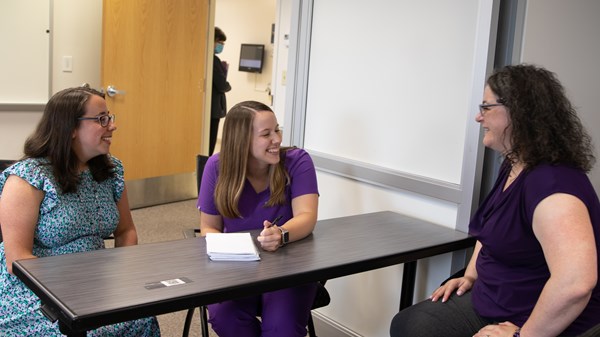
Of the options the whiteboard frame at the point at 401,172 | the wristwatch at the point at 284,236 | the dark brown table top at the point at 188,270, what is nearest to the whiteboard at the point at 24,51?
the whiteboard frame at the point at 401,172

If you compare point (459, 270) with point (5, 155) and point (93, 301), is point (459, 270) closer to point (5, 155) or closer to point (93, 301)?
point (93, 301)

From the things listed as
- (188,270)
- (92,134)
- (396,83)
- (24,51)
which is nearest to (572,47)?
(396,83)

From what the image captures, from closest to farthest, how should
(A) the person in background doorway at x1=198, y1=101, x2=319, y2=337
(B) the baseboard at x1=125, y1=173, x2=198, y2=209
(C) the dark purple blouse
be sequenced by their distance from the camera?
1. (C) the dark purple blouse
2. (A) the person in background doorway at x1=198, y1=101, x2=319, y2=337
3. (B) the baseboard at x1=125, y1=173, x2=198, y2=209

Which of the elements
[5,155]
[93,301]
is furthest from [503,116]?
[5,155]

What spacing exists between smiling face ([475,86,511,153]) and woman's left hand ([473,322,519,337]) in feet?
1.72

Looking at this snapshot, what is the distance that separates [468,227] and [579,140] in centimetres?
68

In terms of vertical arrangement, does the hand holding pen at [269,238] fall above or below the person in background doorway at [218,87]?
below

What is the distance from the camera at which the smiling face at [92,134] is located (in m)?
2.12

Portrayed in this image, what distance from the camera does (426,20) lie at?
8.61 feet

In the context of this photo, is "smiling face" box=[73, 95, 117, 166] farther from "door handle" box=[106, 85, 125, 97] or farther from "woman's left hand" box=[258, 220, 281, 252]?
"door handle" box=[106, 85, 125, 97]

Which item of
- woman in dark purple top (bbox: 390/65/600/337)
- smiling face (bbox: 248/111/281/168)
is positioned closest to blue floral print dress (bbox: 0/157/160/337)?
smiling face (bbox: 248/111/281/168)

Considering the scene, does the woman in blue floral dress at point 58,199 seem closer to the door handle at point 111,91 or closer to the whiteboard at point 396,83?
the whiteboard at point 396,83

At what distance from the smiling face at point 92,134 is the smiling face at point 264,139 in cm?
52

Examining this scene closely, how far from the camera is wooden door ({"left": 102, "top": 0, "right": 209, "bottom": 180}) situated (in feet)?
16.4
